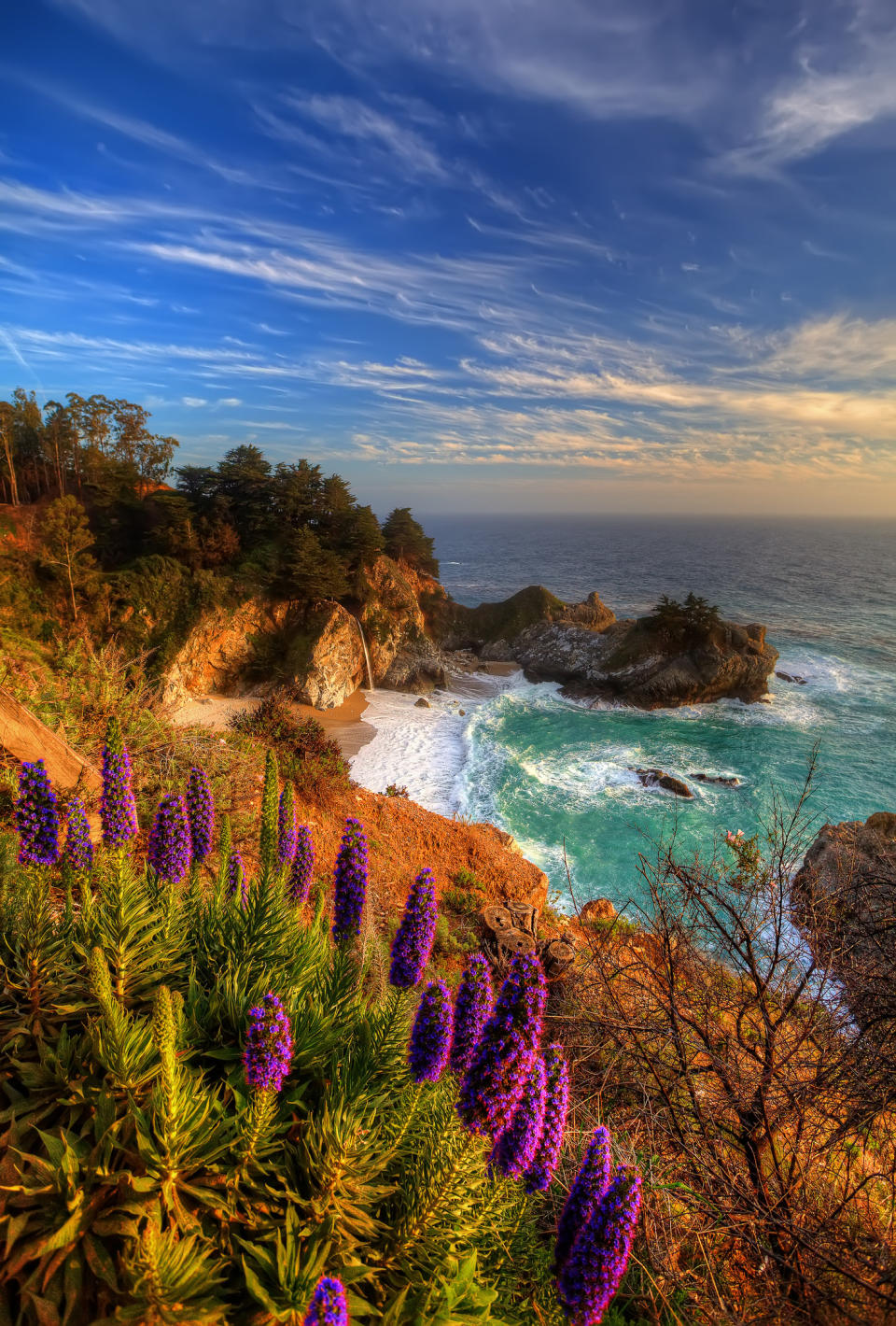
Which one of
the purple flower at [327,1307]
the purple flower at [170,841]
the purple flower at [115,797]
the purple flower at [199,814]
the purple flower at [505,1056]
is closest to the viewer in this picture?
the purple flower at [327,1307]

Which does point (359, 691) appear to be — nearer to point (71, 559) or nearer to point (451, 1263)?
point (71, 559)

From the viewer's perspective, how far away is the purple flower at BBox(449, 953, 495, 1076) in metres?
2.46

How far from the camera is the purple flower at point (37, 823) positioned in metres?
3.02

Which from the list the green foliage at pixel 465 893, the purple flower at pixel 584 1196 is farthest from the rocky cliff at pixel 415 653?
the purple flower at pixel 584 1196

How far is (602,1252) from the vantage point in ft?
7.14

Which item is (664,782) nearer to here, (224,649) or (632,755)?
(632,755)

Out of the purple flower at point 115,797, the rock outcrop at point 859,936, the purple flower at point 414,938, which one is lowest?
the rock outcrop at point 859,936

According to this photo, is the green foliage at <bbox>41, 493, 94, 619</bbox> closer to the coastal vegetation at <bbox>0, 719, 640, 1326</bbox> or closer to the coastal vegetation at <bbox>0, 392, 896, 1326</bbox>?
the coastal vegetation at <bbox>0, 392, 896, 1326</bbox>

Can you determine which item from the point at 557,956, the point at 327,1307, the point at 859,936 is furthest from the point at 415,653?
the point at 327,1307

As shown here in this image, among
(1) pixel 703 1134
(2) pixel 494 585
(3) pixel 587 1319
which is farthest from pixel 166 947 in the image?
(2) pixel 494 585

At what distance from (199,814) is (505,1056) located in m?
2.61

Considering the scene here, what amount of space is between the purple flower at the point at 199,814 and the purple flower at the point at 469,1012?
2208 mm

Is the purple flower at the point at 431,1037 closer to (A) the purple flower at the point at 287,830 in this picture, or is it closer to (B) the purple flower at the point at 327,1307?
(B) the purple flower at the point at 327,1307

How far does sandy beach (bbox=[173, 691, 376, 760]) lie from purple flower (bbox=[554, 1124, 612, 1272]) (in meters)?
21.1
